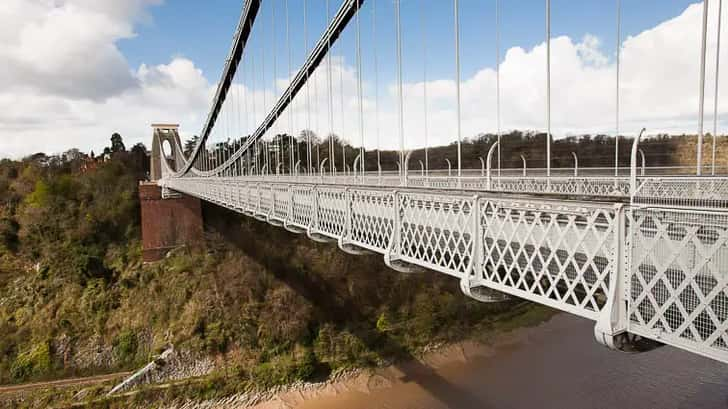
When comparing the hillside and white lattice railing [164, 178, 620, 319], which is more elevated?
white lattice railing [164, 178, 620, 319]

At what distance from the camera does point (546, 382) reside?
51.2 feet

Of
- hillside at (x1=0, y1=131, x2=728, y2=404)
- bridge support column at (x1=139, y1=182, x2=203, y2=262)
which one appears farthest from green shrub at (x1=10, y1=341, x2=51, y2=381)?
bridge support column at (x1=139, y1=182, x2=203, y2=262)

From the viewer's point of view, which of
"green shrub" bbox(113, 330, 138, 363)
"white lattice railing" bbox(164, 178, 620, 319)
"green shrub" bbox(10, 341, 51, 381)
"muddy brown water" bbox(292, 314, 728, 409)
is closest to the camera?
"white lattice railing" bbox(164, 178, 620, 319)

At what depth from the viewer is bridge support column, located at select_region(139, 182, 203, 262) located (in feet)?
73.4

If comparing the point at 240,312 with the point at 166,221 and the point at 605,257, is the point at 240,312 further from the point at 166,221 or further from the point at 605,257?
the point at 605,257

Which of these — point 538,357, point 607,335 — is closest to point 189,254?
point 538,357

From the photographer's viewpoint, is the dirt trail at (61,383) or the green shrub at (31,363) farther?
the green shrub at (31,363)

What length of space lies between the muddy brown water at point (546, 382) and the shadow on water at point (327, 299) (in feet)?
0.24

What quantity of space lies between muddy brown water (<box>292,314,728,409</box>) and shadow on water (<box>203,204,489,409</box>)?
74 mm

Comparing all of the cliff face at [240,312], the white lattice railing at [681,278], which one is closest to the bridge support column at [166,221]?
the cliff face at [240,312]

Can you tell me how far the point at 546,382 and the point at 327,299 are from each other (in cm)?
995

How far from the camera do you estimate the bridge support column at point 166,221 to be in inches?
881

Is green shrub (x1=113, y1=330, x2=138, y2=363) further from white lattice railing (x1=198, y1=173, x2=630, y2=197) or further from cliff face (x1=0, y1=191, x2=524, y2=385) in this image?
white lattice railing (x1=198, y1=173, x2=630, y2=197)

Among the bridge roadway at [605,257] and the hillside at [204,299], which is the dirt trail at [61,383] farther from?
the bridge roadway at [605,257]
